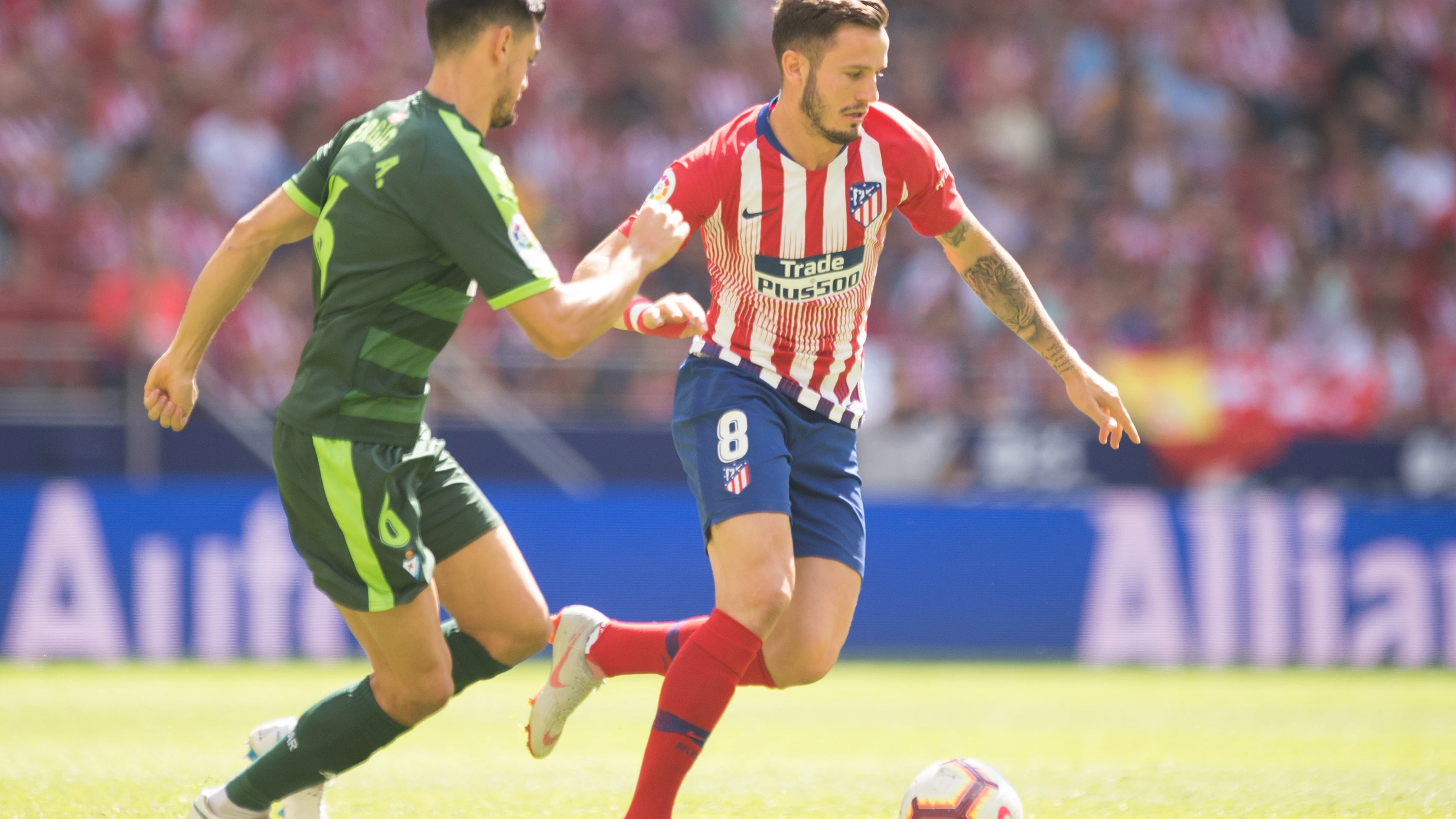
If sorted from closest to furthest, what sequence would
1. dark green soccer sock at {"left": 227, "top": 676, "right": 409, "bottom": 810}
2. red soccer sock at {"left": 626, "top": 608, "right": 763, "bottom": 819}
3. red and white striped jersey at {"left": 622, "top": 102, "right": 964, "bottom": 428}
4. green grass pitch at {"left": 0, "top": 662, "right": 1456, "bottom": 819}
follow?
1. dark green soccer sock at {"left": 227, "top": 676, "right": 409, "bottom": 810}
2. red soccer sock at {"left": 626, "top": 608, "right": 763, "bottom": 819}
3. red and white striped jersey at {"left": 622, "top": 102, "right": 964, "bottom": 428}
4. green grass pitch at {"left": 0, "top": 662, "right": 1456, "bottom": 819}

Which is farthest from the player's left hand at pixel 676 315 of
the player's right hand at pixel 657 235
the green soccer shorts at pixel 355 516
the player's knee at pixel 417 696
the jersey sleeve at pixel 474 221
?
the player's knee at pixel 417 696

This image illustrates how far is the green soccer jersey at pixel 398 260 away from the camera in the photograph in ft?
12.3

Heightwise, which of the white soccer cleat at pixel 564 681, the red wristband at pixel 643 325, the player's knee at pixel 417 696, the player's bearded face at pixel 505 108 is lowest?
the white soccer cleat at pixel 564 681

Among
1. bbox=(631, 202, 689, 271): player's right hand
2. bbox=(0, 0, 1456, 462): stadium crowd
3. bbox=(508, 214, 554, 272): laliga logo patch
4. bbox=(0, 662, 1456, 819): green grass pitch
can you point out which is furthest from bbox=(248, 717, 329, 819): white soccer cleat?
bbox=(0, 0, 1456, 462): stadium crowd

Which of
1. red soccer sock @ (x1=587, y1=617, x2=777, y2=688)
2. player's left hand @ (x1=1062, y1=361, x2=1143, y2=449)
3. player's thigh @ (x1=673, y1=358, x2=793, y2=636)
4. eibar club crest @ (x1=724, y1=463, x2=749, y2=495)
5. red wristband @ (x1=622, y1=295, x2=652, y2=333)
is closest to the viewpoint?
red wristband @ (x1=622, y1=295, x2=652, y2=333)

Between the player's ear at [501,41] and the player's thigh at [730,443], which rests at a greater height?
the player's ear at [501,41]

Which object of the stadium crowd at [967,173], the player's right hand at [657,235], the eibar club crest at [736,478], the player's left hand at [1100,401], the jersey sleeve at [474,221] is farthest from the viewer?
the stadium crowd at [967,173]

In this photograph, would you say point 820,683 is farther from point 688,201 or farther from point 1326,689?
point 688,201

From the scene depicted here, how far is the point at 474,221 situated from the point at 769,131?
1.39 meters

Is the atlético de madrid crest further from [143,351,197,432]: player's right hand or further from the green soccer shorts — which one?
[143,351,197,432]: player's right hand

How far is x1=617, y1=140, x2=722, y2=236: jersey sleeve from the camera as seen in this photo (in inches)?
184

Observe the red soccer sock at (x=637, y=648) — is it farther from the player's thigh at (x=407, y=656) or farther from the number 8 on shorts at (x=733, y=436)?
the player's thigh at (x=407, y=656)

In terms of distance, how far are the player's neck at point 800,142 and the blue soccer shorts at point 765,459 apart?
26.2 inches

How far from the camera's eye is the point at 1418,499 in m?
11.6
